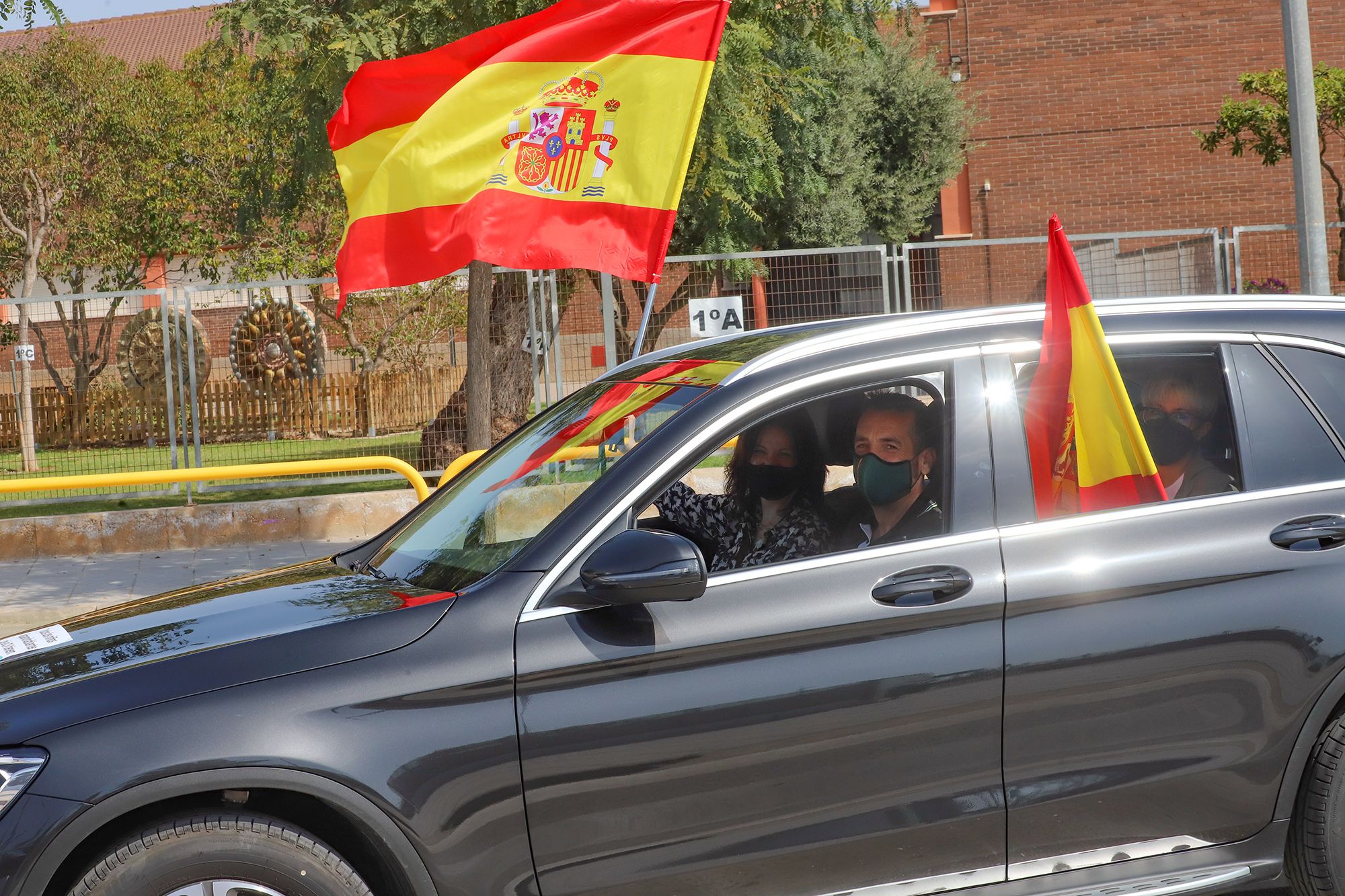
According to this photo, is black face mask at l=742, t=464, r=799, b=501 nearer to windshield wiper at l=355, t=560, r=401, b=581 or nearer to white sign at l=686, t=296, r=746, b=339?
windshield wiper at l=355, t=560, r=401, b=581

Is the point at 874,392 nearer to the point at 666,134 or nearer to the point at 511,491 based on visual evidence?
the point at 511,491

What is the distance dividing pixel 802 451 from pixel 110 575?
8.92m

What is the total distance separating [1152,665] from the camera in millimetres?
3160

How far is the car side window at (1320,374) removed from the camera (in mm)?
3510

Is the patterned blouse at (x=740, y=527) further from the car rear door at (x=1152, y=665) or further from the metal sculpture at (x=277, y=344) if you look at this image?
the metal sculpture at (x=277, y=344)

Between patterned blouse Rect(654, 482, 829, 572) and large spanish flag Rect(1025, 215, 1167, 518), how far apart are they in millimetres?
635

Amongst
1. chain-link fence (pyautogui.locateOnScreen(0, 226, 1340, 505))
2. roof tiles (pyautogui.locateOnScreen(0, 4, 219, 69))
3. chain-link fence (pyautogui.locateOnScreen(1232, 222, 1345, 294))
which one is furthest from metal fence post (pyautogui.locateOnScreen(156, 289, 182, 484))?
roof tiles (pyautogui.locateOnScreen(0, 4, 219, 69))

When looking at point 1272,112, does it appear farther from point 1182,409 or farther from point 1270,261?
point 1182,409

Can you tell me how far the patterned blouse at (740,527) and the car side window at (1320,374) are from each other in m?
1.40

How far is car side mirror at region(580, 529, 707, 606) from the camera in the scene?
9.56 feet

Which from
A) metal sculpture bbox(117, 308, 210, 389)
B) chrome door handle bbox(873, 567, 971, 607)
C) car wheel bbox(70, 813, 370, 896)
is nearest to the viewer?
car wheel bbox(70, 813, 370, 896)

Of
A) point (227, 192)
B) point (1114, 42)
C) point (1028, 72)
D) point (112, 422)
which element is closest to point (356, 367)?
point (227, 192)

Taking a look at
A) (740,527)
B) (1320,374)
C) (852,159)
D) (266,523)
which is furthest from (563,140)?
(852,159)

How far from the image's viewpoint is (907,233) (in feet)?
89.9
